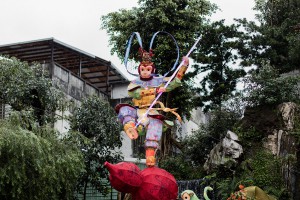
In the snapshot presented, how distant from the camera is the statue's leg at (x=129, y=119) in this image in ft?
36.8

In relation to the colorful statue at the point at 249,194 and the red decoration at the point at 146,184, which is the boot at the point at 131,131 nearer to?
the red decoration at the point at 146,184

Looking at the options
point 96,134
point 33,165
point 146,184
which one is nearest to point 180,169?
point 96,134

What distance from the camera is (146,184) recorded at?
1077cm

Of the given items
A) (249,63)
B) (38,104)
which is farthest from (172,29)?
(38,104)

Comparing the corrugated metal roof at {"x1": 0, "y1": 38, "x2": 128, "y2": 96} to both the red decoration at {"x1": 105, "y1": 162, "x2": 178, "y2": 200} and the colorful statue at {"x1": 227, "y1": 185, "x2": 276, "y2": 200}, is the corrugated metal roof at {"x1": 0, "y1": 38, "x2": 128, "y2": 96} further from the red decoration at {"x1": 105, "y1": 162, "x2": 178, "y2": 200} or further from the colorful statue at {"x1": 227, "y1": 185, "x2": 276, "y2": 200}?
the red decoration at {"x1": 105, "y1": 162, "x2": 178, "y2": 200}

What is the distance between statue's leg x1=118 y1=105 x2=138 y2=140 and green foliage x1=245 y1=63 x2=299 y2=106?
5.79 m

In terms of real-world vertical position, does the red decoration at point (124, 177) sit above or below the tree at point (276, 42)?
below

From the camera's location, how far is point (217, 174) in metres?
15.6

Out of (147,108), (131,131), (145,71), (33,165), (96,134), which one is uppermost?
(145,71)

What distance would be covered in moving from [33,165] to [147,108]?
286 cm

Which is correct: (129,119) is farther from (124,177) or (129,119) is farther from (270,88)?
(270,88)

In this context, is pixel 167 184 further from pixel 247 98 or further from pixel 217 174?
pixel 247 98

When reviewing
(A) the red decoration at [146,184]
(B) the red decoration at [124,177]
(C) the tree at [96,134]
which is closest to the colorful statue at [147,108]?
(A) the red decoration at [146,184]

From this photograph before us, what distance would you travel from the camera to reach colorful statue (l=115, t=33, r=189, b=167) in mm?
11328
